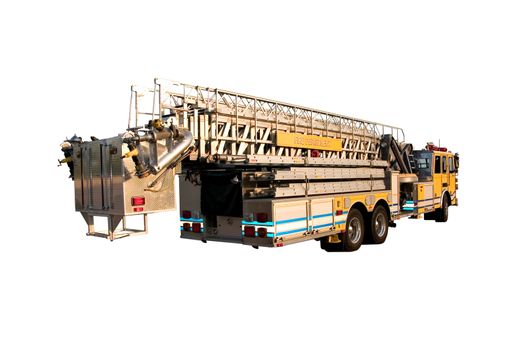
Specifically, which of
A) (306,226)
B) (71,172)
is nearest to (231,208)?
(306,226)

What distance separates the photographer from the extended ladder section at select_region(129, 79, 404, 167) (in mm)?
7633

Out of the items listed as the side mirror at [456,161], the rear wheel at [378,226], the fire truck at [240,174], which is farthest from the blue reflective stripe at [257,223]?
the side mirror at [456,161]

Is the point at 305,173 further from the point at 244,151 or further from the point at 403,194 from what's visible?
the point at 403,194

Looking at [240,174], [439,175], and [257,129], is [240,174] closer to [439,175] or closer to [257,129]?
[257,129]

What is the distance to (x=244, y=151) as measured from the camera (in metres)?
8.59

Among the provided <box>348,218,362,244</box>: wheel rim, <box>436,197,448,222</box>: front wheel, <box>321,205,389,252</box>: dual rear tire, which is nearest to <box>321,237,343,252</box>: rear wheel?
<box>321,205,389,252</box>: dual rear tire

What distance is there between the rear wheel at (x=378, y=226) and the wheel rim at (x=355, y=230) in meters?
0.46

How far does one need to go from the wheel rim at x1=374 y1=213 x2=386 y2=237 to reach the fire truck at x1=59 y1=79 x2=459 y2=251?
3cm

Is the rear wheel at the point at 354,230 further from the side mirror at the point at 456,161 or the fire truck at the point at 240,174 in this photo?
the side mirror at the point at 456,161

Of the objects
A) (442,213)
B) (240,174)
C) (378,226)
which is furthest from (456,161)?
(240,174)

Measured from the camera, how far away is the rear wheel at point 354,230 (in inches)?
395

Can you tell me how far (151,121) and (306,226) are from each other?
3891 millimetres

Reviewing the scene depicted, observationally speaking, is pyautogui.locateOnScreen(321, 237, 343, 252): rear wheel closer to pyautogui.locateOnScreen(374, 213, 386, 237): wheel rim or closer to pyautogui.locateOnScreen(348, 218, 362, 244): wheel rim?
pyautogui.locateOnScreen(348, 218, 362, 244): wheel rim

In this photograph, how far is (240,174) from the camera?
8516mm
